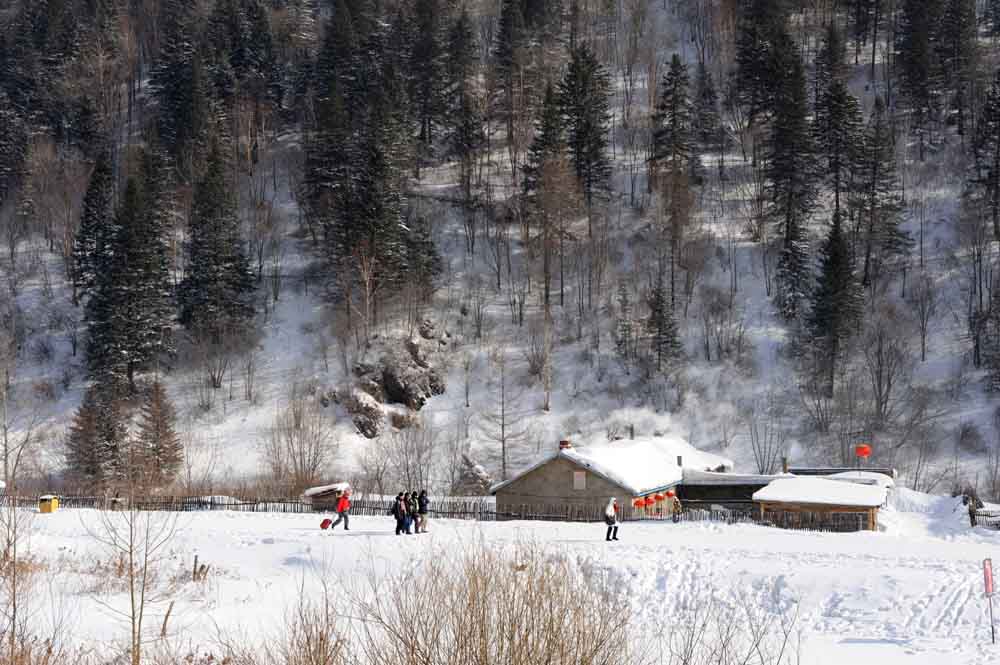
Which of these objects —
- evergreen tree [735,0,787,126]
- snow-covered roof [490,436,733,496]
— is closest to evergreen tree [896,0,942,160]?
evergreen tree [735,0,787,126]

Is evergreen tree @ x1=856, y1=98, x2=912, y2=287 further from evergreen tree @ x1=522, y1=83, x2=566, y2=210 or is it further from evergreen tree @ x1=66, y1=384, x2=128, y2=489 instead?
evergreen tree @ x1=66, y1=384, x2=128, y2=489

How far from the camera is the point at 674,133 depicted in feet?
216

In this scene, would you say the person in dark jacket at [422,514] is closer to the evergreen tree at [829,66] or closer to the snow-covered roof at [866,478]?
the snow-covered roof at [866,478]

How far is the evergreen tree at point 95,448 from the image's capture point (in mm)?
46000

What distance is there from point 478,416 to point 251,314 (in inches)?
706

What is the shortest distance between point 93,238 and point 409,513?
43.8 metres

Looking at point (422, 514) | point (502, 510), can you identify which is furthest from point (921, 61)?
point (422, 514)

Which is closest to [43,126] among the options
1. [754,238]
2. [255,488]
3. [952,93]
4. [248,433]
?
[248,433]

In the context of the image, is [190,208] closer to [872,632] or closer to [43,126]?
[43,126]

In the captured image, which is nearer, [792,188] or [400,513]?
[400,513]

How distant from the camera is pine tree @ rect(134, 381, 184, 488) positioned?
1780 inches

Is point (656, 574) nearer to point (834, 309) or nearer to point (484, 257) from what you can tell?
point (834, 309)

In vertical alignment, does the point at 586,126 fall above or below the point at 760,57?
below

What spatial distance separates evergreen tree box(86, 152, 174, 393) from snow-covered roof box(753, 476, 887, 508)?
38802 mm
